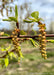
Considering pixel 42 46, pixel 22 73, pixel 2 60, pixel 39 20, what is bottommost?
pixel 22 73

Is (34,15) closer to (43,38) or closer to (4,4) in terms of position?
(43,38)

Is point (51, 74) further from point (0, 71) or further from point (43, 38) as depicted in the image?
point (43, 38)

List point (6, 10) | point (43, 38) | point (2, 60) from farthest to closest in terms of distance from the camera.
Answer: point (6, 10) → point (2, 60) → point (43, 38)

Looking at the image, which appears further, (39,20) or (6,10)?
(6,10)

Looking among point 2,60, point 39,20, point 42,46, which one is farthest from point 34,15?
point 2,60

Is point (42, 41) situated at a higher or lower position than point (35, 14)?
lower

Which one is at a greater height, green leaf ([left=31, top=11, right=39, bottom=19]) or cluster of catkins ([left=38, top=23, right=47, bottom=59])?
green leaf ([left=31, top=11, right=39, bottom=19])

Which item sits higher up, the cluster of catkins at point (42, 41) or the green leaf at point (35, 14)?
the green leaf at point (35, 14)

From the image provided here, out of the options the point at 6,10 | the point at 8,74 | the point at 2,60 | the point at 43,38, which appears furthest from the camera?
the point at 8,74

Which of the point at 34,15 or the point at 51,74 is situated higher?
the point at 34,15
